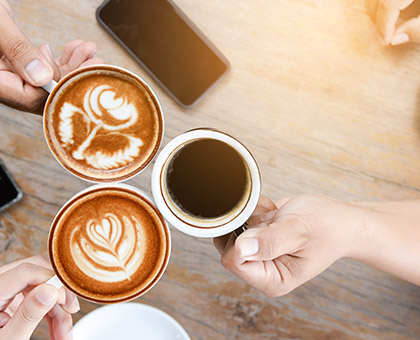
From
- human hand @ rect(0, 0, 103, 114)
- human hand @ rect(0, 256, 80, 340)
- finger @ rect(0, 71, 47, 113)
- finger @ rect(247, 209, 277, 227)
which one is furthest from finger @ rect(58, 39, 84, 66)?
finger @ rect(247, 209, 277, 227)

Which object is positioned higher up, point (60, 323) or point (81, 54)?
point (81, 54)

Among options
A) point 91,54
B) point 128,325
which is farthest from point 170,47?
point 128,325

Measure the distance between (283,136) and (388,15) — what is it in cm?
37

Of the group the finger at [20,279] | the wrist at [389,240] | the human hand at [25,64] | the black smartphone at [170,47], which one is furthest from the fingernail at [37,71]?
the wrist at [389,240]

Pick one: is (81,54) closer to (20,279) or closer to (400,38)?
(20,279)

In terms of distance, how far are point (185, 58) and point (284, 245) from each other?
0.52 meters

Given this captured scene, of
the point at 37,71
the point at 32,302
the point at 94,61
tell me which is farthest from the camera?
the point at 94,61

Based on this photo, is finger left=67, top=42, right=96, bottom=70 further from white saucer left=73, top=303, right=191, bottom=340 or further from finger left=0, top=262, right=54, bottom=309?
white saucer left=73, top=303, right=191, bottom=340

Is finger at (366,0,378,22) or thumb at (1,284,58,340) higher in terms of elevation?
thumb at (1,284,58,340)

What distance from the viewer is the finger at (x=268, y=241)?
0.69 metres

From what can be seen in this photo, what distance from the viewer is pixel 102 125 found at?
2.62ft

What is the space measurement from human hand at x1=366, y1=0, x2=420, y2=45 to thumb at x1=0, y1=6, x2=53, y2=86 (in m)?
0.77

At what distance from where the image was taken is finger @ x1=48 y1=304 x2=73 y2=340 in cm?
83

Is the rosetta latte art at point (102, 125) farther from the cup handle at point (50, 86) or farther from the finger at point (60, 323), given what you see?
the finger at point (60, 323)
